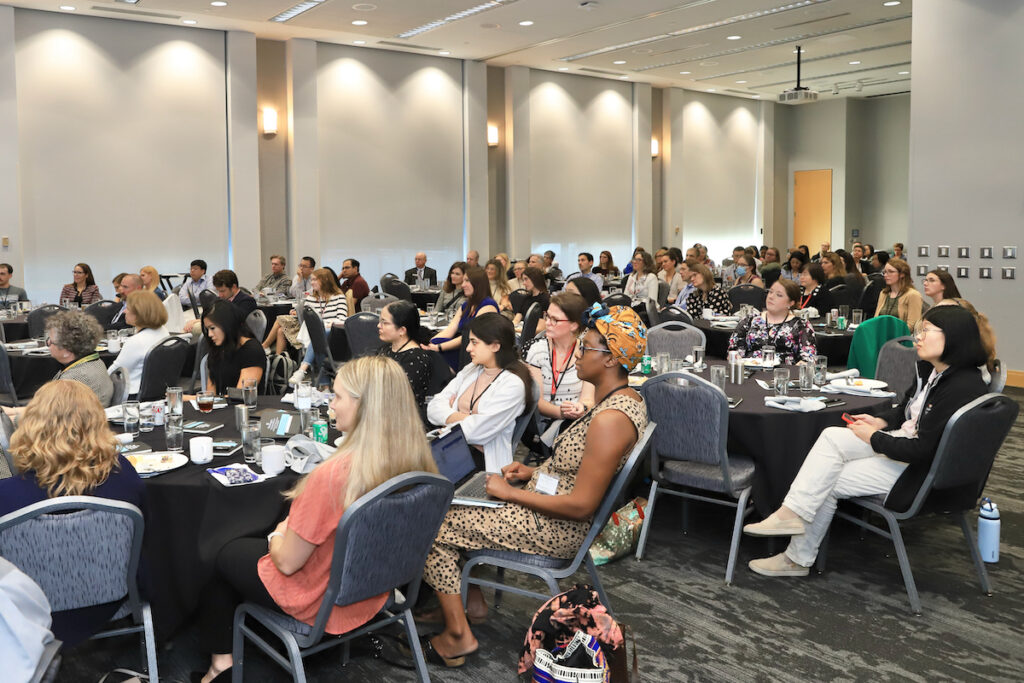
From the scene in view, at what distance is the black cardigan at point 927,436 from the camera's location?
12.5 ft

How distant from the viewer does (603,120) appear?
1748 centimetres

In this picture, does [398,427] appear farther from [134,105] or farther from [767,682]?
[134,105]

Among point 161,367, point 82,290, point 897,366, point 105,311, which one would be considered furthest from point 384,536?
point 82,290

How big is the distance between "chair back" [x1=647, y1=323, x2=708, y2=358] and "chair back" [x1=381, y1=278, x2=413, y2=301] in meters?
5.68

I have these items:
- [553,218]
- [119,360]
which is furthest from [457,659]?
[553,218]

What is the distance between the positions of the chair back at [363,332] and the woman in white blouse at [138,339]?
2083 millimetres

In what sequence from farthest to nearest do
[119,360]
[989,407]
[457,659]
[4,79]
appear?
[4,79] < [119,360] < [989,407] < [457,659]

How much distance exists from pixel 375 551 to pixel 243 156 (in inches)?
456

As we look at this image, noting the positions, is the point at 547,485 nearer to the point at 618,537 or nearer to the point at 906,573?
the point at 618,537

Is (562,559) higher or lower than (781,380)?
lower

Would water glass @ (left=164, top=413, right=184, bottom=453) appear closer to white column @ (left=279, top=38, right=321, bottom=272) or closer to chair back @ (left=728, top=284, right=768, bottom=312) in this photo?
chair back @ (left=728, top=284, right=768, bottom=312)

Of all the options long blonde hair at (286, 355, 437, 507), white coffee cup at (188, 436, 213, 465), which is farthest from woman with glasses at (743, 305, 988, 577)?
white coffee cup at (188, 436, 213, 465)

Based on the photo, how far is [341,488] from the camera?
8.61ft

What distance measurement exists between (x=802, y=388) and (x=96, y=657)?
140 inches
